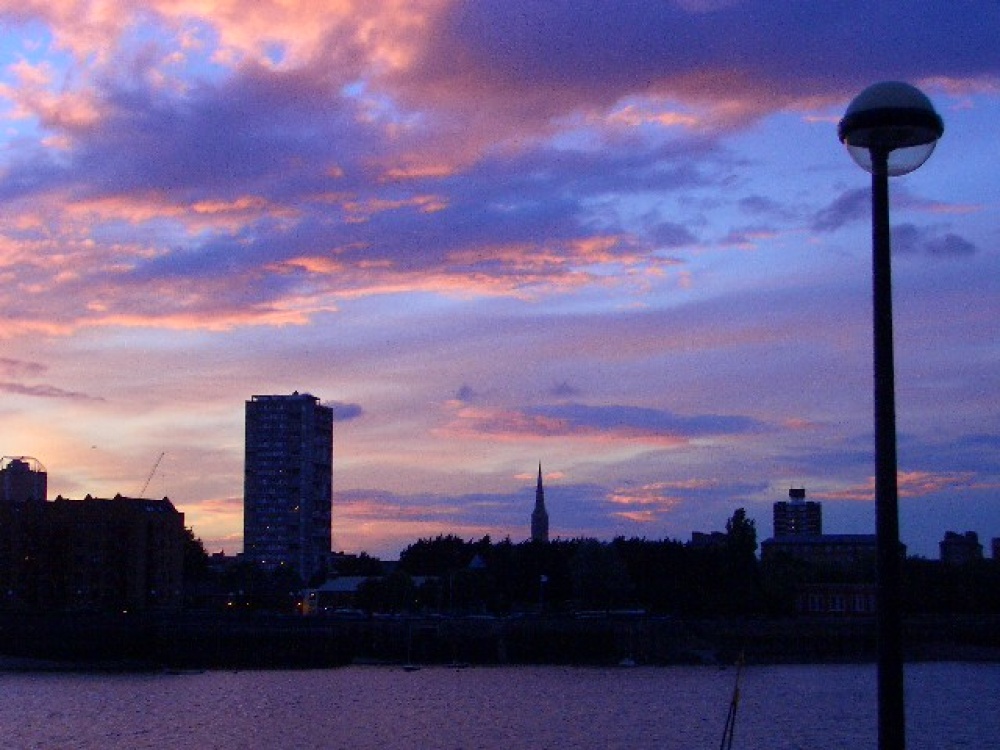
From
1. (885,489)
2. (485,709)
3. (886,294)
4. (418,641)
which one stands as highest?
(886,294)

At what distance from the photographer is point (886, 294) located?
13109 millimetres

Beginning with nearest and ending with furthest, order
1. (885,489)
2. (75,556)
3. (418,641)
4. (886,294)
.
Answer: (885,489), (886,294), (418,641), (75,556)

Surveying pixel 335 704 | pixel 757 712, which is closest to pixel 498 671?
pixel 335 704

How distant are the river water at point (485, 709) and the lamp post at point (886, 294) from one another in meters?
66.6

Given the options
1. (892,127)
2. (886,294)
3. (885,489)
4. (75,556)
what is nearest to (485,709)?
(885,489)

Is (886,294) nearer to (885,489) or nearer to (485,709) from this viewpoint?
(885,489)

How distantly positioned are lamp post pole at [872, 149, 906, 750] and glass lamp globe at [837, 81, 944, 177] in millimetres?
116

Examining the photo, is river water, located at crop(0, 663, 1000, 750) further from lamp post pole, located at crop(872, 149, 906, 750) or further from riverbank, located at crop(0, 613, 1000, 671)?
lamp post pole, located at crop(872, 149, 906, 750)

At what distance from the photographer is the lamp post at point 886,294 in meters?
12.5

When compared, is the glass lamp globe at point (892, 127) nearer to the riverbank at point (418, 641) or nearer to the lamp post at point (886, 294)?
the lamp post at point (886, 294)

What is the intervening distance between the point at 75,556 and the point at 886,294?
183548 mm

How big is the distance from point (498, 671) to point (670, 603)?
51.3 meters

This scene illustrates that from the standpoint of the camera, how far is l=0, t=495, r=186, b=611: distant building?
183750 mm

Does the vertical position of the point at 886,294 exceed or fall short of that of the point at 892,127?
it falls short
